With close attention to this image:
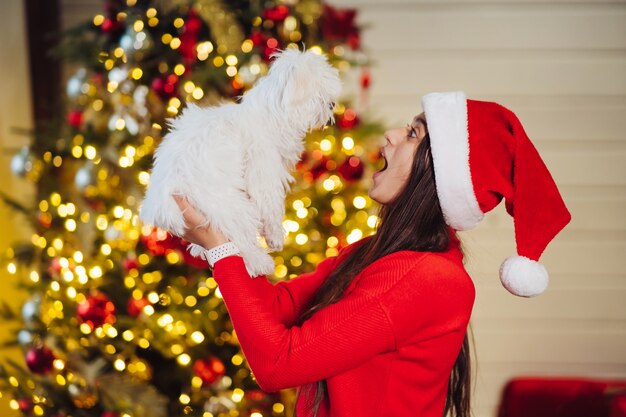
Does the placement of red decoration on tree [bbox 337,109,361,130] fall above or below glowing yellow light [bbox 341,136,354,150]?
above

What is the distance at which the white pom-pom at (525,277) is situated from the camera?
1047mm

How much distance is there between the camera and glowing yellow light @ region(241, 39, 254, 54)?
71.0 inches

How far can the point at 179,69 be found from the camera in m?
1.75

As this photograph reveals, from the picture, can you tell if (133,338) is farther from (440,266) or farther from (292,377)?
(440,266)

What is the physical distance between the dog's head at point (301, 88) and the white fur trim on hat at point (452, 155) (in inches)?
7.7

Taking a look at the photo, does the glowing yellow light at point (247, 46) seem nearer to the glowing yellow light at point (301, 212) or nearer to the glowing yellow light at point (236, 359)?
the glowing yellow light at point (301, 212)

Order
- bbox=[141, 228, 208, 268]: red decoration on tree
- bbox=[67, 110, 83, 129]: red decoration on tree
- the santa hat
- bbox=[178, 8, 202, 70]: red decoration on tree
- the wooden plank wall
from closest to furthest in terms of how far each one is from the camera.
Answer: the santa hat < bbox=[141, 228, 208, 268]: red decoration on tree < bbox=[178, 8, 202, 70]: red decoration on tree < bbox=[67, 110, 83, 129]: red decoration on tree < the wooden plank wall

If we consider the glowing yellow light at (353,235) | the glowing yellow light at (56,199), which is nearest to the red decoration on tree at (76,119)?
the glowing yellow light at (56,199)

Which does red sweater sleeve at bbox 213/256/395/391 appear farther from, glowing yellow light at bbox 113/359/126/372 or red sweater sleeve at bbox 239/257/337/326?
glowing yellow light at bbox 113/359/126/372

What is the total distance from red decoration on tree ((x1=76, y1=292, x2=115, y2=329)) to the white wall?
52.7 inches

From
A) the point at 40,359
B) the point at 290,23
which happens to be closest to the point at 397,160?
the point at 290,23

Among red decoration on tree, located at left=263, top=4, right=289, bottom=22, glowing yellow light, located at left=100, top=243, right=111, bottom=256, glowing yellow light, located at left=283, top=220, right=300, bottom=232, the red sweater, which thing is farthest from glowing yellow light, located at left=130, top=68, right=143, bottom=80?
the red sweater

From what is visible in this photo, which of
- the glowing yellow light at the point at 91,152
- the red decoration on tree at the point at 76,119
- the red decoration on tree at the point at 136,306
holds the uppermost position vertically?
the red decoration on tree at the point at 76,119

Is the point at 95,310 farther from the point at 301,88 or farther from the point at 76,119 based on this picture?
the point at 301,88
